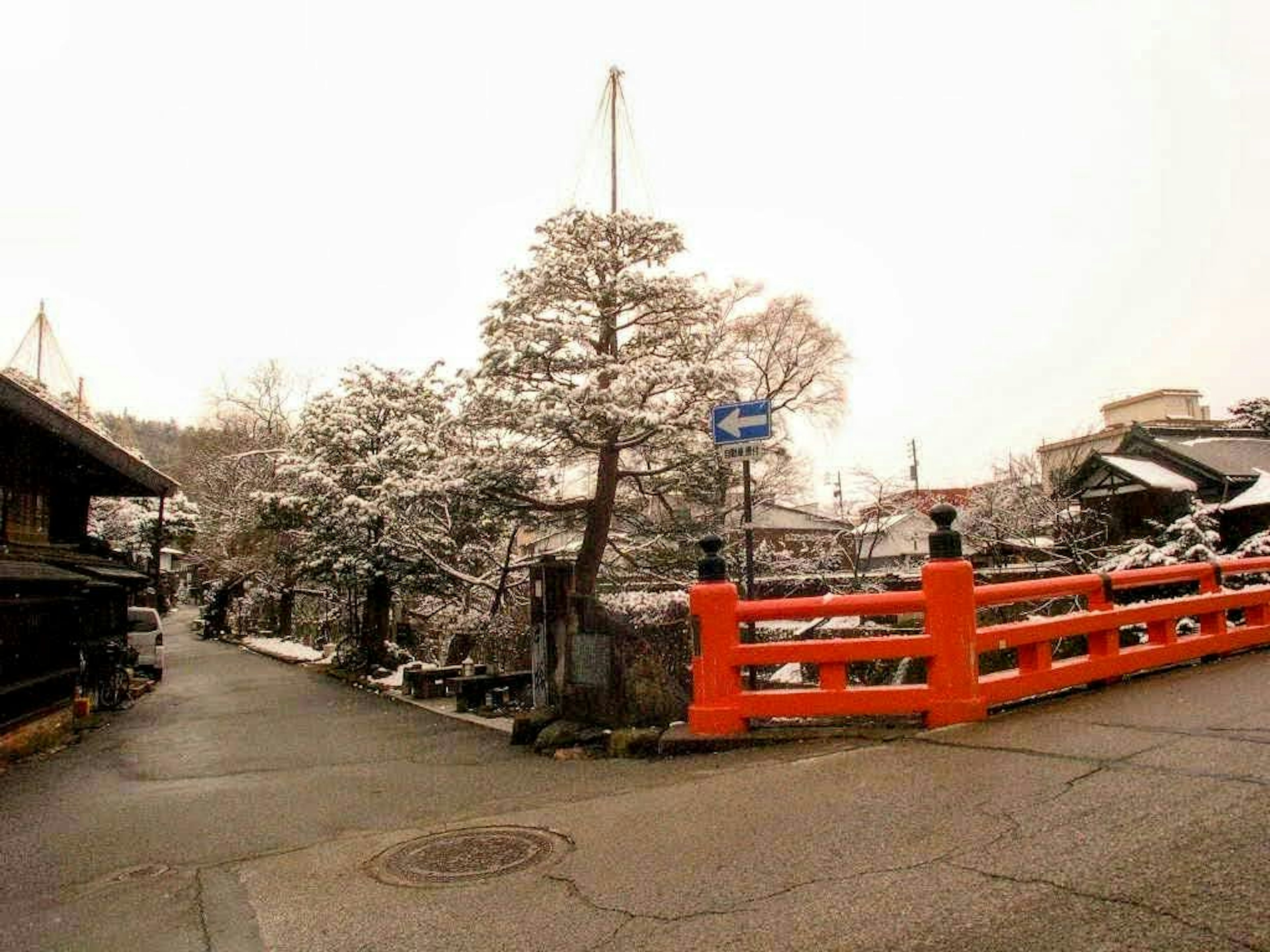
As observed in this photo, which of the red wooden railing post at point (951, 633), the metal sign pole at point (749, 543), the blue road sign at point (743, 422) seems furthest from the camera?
the blue road sign at point (743, 422)

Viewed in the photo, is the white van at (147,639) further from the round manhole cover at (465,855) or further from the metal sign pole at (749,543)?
the round manhole cover at (465,855)

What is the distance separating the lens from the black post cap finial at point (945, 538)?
607 cm

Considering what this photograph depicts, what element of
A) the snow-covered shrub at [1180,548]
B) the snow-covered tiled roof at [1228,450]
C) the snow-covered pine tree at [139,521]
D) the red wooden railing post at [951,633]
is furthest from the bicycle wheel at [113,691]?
the snow-covered tiled roof at [1228,450]

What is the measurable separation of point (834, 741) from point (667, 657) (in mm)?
2858

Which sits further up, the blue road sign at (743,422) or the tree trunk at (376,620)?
the blue road sign at (743,422)

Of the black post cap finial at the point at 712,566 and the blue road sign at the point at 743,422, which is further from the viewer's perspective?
the blue road sign at the point at 743,422

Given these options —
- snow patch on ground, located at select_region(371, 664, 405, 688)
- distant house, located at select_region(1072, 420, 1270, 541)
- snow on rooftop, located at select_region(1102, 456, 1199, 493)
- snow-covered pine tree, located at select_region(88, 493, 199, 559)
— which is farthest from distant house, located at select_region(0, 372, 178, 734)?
snow on rooftop, located at select_region(1102, 456, 1199, 493)

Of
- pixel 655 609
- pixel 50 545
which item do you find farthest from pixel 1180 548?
pixel 50 545

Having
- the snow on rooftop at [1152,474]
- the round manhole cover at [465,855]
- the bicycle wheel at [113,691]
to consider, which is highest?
the snow on rooftop at [1152,474]

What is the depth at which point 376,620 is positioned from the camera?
23.1 metres

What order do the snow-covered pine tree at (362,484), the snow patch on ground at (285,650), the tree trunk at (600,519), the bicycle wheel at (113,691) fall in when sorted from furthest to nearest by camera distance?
the snow patch on ground at (285,650) < the snow-covered pine tree at (362,484) < the bicycle wheel at (113,691) < the tree trunk at (600,519)

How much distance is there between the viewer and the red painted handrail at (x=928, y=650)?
600 centimetres

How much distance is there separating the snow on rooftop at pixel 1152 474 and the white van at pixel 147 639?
29.0 m

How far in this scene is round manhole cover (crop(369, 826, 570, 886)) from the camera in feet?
14.6
